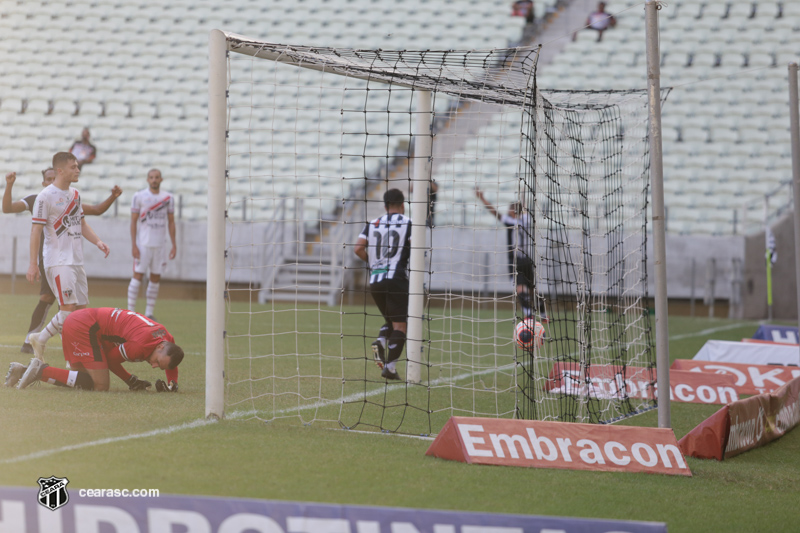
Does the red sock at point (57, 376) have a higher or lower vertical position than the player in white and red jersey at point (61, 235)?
lower

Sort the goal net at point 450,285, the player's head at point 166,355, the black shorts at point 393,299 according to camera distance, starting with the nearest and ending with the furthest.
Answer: the goal net at point 450,285, the player's head at point 166,355, the black shorts at point 393,299

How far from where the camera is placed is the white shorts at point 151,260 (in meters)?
11.0

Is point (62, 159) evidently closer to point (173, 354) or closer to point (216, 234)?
point (173, 354)

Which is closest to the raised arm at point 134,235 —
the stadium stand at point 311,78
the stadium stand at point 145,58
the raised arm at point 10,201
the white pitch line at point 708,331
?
the raised arm at point 10,201

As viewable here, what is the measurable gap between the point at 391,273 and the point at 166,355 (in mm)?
2307

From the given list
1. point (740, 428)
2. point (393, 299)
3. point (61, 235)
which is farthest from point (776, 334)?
point (61, 235)

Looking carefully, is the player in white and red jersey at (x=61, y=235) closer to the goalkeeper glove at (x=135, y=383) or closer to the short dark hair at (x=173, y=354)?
the goalkeeper glove at (x=135, y=383)

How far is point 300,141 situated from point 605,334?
12.3 metres

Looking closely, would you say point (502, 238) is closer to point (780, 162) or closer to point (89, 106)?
point (780, 162)

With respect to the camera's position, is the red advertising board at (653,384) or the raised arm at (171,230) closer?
the red advertising board at (653,384)

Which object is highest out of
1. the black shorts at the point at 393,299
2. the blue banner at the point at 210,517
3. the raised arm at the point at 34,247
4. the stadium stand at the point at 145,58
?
the stadium stand at the point at 145,58

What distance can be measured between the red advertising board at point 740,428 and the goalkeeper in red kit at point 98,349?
3369mm

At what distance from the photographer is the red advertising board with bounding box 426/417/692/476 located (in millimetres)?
4273

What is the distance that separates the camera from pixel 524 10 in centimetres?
2191
